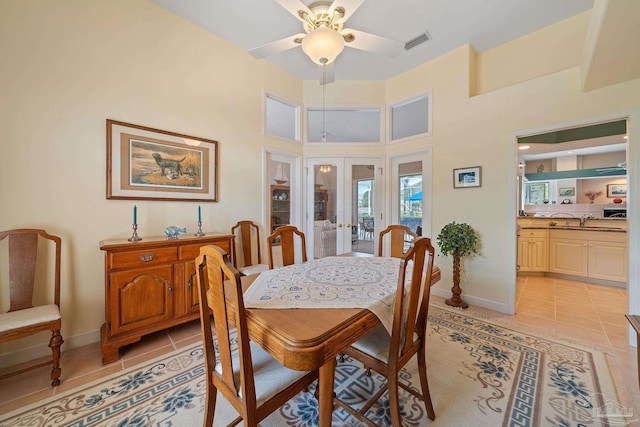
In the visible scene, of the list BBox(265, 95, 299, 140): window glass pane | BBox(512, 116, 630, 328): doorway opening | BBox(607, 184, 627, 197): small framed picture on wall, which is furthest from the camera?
BBox(607, 184, 627, 197): small framed picture on wall

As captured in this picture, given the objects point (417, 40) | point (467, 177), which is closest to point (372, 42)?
point (417, 40)

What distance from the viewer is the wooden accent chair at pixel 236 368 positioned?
3.11ft

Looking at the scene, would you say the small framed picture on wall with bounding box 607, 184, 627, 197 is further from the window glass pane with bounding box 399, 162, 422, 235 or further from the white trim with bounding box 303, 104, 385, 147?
the white trim with bounding box 303, 104, 385, 147

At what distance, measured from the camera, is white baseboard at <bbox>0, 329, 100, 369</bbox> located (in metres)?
1.93

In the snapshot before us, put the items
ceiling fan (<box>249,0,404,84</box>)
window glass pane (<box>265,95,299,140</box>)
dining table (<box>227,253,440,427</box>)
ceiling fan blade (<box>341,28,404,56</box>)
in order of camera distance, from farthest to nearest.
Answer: window glass pane (<box>265,95,299,140</box>), ceiling fan blade (<box>341,28,404,56</box>), ceiling fan (<box>249,0,404,84</box>), dining table (<box>227,253,440,427</box>)

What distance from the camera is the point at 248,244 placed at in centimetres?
331

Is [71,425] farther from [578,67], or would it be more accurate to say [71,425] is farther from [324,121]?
[578,67]

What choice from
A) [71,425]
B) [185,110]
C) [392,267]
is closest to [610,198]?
[392,267]

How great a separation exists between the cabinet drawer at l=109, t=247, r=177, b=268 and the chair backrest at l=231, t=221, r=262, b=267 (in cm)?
93

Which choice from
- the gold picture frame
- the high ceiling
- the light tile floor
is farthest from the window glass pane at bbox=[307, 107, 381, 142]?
the light tile floor

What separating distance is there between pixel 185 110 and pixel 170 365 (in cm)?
257

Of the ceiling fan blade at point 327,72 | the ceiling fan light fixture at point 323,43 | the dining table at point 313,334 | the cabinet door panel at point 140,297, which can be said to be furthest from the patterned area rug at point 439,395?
the ceiling fan blade at point 327,72

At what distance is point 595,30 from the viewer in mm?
1839

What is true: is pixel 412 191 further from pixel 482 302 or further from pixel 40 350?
pixel 40 350
